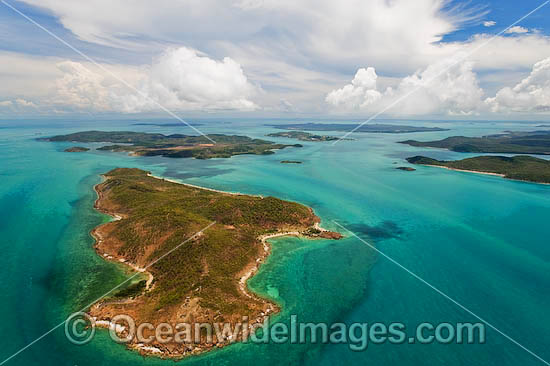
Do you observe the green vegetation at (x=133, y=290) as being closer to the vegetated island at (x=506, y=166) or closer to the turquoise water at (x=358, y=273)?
the turquoise water at (x=358, y=273)

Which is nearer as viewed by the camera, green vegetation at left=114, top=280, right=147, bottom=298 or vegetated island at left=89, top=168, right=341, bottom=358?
vegetated island at left=89, top=168, right=341, bottom=358

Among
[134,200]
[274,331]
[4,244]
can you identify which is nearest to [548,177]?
[274,331]

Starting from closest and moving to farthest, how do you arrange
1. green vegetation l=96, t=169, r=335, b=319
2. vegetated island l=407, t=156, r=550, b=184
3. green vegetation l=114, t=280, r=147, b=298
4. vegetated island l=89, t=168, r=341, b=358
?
vegetated island l=89, t=168, r=341, b=358 → green vegetation l=96, t=169, r=335, b=319 → green vegetation l=114, t=280, r=147, b=298 → vegetated island l=407, t=156, r=550, b=184

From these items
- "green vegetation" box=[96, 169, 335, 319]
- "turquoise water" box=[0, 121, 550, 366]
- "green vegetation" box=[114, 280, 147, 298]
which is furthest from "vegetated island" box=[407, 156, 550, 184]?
"green vegetation" box=[114, 280, 147, 298]

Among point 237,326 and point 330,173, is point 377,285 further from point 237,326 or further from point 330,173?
point 330,173

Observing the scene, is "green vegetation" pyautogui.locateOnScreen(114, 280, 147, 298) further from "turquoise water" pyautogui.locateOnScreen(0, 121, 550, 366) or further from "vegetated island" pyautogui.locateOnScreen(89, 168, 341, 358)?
"turquoise water" pyautogui.locateOnScreen(0, 121, 550, 366)

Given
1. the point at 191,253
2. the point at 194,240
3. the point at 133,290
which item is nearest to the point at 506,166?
the point at 194,240
